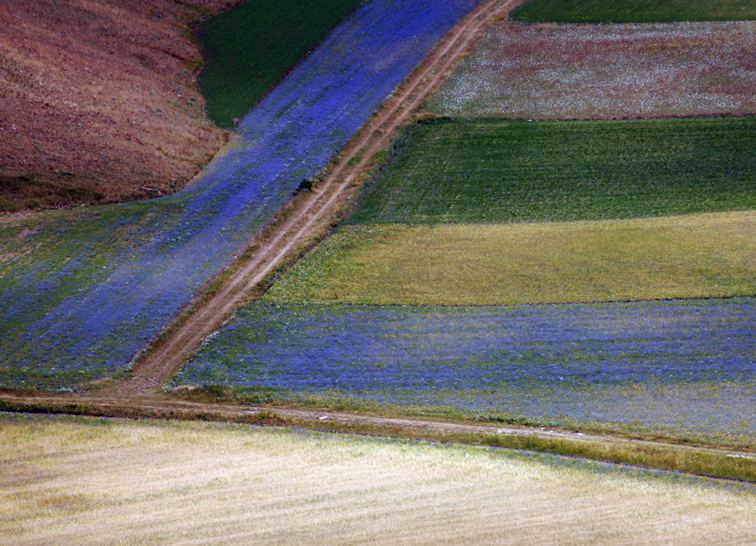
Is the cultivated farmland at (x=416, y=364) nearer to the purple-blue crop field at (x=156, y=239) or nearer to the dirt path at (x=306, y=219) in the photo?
the purple-blue crop field at (x=156, y=239)

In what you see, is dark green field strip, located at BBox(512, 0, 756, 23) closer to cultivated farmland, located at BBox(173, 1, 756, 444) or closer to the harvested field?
the harvested field

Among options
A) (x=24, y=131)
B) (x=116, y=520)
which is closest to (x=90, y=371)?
(x=116, y=520)

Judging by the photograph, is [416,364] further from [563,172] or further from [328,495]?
[563,172]

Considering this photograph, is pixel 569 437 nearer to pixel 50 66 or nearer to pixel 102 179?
pixel 102 179

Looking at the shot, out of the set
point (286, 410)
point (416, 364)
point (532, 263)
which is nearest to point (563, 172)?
point (532, 263)

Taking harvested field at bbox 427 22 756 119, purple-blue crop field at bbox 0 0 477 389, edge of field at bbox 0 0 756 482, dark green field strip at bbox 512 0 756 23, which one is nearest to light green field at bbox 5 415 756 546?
edge of field at bbox 0 0 756 482

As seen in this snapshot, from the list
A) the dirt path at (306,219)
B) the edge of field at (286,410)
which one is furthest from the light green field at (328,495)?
the dirt path at (306,219)
